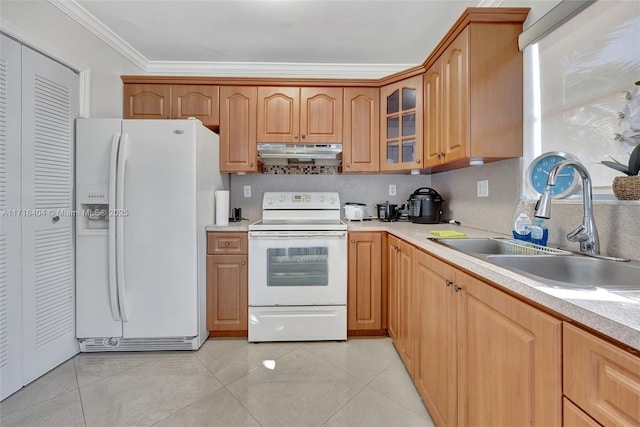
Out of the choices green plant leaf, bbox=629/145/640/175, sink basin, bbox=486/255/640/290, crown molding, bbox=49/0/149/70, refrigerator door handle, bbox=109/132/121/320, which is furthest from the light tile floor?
crown molding, bbox=49/0/149/70

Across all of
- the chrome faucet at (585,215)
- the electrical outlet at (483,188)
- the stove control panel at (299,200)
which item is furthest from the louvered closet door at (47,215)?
the electrical outlet at (483,188)

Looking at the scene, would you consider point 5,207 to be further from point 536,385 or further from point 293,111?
point 536,385

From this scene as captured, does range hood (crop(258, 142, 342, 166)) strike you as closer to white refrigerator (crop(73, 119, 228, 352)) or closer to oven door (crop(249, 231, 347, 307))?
white refrigerator (crop(73, 119, 228, 352))

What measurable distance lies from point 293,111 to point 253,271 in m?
1.45

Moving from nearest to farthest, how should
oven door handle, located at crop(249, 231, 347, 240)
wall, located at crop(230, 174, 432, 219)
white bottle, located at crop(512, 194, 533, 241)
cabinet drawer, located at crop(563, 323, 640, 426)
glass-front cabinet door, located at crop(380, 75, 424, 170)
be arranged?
cabinet drawer, located at crop(563, 323, 640, 426)
white bottle, located at crop(512, 194, 533, 241)
oven door handle, located at crop(249, 231, 347, 240)
glass-front cabinet door, located at crop(380, 75, 424, 170)
wall, located at crop(230, 174, 432, 219)

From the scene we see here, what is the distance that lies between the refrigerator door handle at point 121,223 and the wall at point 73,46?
0.58 metres

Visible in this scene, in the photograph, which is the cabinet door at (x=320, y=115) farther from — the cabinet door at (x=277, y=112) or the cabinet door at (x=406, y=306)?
the cabinet door at (x=406, y=306)

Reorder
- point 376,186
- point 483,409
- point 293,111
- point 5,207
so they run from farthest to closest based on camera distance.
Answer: point 376,186, point 293,111, point 5,207, point 483,409

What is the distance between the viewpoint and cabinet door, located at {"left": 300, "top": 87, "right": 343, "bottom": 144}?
8.23 feet

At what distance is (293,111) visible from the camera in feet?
8.21

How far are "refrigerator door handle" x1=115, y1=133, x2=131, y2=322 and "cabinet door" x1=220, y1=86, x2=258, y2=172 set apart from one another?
0.76 meters

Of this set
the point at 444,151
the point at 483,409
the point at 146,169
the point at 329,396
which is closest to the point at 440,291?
the point at 483,409

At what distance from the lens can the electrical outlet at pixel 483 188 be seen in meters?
1.88

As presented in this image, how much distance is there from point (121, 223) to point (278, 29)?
1874 mm
